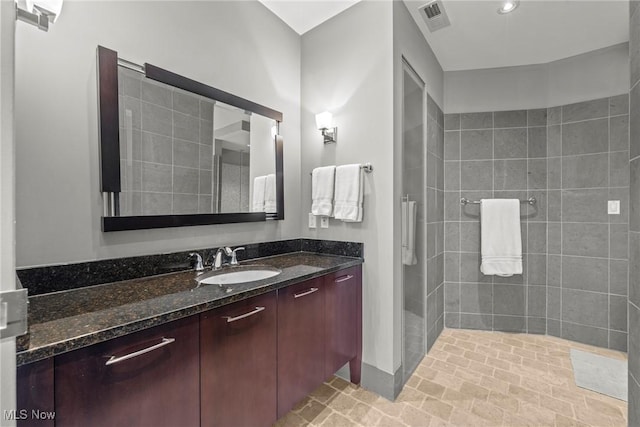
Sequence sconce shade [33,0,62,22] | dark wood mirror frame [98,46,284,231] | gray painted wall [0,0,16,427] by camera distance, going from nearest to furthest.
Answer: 1. gray painted wall [0,0,16,427]
2. sconce shade [33,0,62,22]
3. dark wood mirror frame [98,46,284,231]

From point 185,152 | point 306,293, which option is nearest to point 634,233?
point 306,293

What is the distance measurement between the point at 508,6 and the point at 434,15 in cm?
51

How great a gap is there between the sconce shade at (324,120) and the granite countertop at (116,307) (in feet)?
A: 3.77

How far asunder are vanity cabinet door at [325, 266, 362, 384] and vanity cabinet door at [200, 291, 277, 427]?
1.51 feet

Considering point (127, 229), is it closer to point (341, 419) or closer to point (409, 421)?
point (341, 419)

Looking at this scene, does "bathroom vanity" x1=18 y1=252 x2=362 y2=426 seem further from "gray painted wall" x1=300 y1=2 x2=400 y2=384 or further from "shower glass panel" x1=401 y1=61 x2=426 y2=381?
"shower glass panel" x1=401 y1=61 x2=426 y2=381

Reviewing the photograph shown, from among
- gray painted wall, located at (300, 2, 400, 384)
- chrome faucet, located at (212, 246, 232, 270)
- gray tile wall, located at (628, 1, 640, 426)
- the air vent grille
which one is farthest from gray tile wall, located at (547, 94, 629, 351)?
chrome faucet, located at (212, 246, 232, 270)

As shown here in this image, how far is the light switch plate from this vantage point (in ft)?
8.30

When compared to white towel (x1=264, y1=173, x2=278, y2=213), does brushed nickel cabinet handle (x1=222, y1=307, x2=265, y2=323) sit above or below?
below

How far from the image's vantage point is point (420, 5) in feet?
6.74

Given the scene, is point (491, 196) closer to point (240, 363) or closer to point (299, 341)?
point (299, 341)

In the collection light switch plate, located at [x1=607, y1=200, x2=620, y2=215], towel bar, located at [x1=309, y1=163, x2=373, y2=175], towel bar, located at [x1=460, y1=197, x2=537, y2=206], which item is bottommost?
light switch plate, located at [x1=607, y1=200, x2=620, y2=215]

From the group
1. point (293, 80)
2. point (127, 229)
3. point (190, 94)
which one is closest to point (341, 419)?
point (127, 229)

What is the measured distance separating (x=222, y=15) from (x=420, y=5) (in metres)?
1.39
